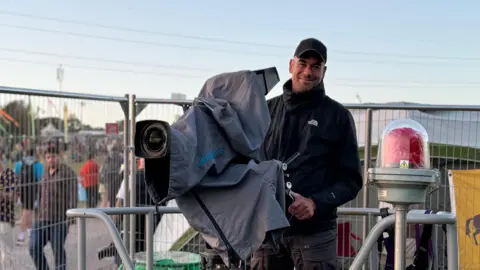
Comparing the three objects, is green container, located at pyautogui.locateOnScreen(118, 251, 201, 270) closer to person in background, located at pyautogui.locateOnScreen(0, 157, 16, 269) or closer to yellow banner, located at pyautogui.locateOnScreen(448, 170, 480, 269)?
person in background, located at pyautogui.locateOnScreen(0, 157, 16, 269)

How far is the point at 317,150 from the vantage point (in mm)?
3236

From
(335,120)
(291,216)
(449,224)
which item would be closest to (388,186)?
(449,224)

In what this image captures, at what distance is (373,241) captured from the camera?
241 centimetres

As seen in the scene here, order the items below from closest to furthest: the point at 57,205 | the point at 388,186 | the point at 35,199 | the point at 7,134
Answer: the point at 388,186 → the point at 7,134 → the point at 35,199 → the point at 57,205

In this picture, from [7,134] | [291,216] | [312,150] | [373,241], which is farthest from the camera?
[7,134]

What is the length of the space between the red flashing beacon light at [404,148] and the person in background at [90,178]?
3.97 m

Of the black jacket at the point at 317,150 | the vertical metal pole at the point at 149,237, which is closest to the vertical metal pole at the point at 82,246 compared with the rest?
the vertical metal pole at the point at 149,237

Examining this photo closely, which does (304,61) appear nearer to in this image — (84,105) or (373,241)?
(373,241)

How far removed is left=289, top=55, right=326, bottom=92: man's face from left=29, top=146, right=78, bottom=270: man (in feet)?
8.98

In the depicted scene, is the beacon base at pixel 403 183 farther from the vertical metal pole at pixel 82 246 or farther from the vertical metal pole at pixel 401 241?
the vertical metal pole at pixel 82 246

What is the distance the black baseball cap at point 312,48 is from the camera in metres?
3.26

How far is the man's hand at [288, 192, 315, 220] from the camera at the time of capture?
291 cm

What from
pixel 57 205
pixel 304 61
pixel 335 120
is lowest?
pixel 57 205

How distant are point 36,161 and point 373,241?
11.2 ft
